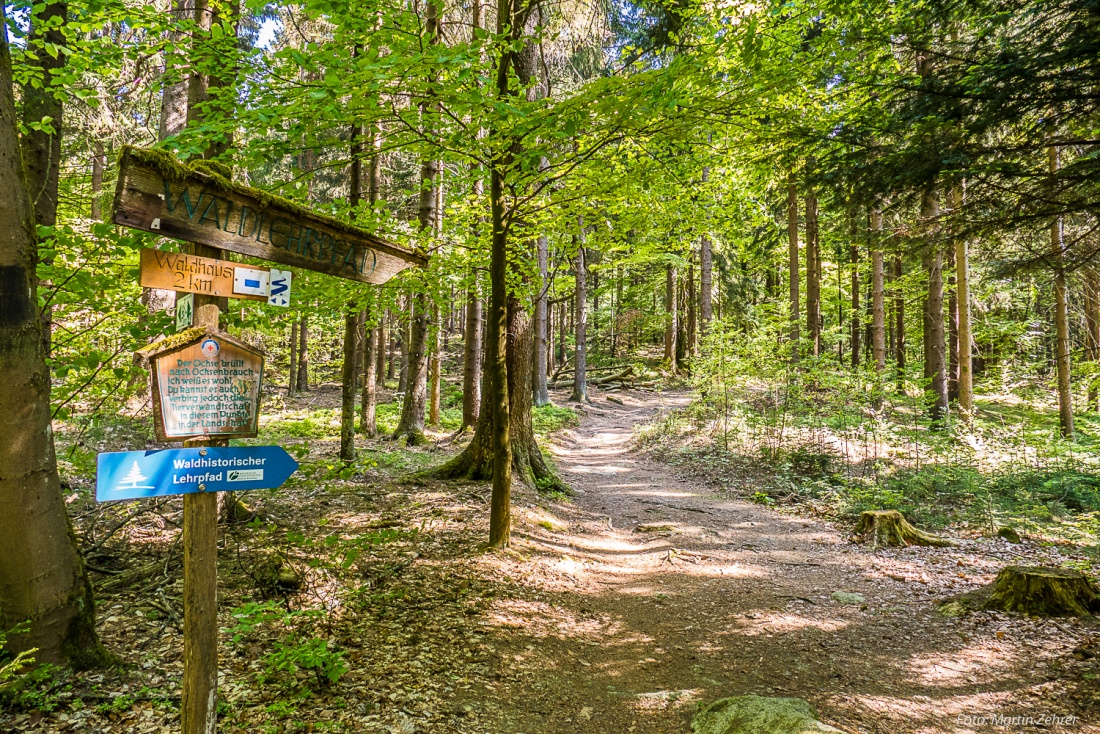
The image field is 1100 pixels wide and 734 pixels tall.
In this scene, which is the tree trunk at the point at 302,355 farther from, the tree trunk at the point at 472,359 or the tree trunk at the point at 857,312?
the tree trunk at the point at 857,312

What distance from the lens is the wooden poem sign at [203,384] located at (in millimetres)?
2285

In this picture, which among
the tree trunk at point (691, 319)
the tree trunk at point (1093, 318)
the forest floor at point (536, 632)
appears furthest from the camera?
the tree trunk at point (691, 319)

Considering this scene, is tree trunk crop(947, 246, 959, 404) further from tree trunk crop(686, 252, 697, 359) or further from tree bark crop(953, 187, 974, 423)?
tree trunk crop(686, 252, 697, 359)

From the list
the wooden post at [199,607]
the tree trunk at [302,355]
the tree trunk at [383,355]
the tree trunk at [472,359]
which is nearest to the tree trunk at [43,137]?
the wooden post at [199,607]

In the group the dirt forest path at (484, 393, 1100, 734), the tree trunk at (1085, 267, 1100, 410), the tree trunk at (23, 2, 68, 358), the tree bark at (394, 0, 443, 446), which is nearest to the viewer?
the dirt forest path at (484, 393, 1100, 734)

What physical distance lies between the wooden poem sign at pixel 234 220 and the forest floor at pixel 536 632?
1.67m

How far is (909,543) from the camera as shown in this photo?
6.87 m

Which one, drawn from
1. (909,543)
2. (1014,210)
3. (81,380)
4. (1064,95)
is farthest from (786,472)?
(81,380)

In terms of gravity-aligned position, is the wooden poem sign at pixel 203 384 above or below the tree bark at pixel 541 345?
below

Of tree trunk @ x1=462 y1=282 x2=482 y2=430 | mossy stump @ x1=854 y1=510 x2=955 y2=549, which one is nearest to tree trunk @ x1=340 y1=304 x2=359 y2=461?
tree trunk @ x1=462 y1=282 x2=482 y2=430

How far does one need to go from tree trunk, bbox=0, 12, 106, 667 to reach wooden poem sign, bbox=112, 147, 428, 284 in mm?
992

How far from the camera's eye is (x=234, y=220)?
2.69 meters

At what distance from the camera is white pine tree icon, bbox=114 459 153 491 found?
2.12 m

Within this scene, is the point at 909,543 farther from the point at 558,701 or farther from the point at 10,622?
the point at 10,622
